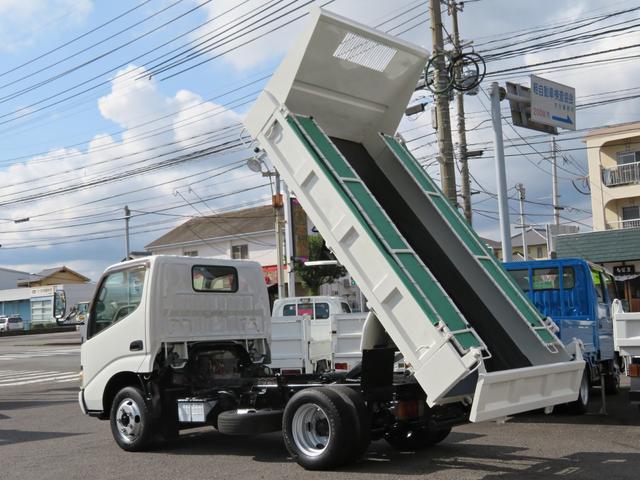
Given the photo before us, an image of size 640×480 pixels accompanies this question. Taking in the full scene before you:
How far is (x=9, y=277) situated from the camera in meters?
104

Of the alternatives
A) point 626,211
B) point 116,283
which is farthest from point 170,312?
point 626,211

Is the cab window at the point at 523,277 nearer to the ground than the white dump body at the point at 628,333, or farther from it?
farther from it

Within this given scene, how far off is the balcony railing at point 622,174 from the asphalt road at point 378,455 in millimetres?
26604

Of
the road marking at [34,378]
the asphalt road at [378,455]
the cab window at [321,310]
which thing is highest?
the cab window at [321,310]

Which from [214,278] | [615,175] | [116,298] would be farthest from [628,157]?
[116,298]

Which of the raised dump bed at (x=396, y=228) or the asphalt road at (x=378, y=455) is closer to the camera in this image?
the raised dump bed at (x=396, y=228)

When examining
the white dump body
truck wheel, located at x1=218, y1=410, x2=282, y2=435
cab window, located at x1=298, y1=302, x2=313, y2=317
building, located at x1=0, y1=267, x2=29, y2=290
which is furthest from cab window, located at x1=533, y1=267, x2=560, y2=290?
building, located at x1=0, y1=267, x2=29, y2=290

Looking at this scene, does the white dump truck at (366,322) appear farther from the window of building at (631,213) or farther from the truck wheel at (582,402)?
the window of building at (631,213)

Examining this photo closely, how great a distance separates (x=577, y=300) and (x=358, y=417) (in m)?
6.26

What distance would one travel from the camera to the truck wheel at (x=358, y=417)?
285 inches

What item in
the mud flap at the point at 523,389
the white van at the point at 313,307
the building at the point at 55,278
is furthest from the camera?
the building at the point at 55,278

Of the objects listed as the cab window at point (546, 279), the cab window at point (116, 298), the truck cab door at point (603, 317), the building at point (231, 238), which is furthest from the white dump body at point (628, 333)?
the building at point (231, 238)

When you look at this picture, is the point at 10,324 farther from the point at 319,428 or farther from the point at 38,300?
the point at 319,428

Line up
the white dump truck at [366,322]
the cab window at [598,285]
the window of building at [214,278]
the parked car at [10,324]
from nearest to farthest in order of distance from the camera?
the white dump truck at [366,322]
the window of building at [214,278]
the cab window at [598,285]
the parked car at [10,324]
